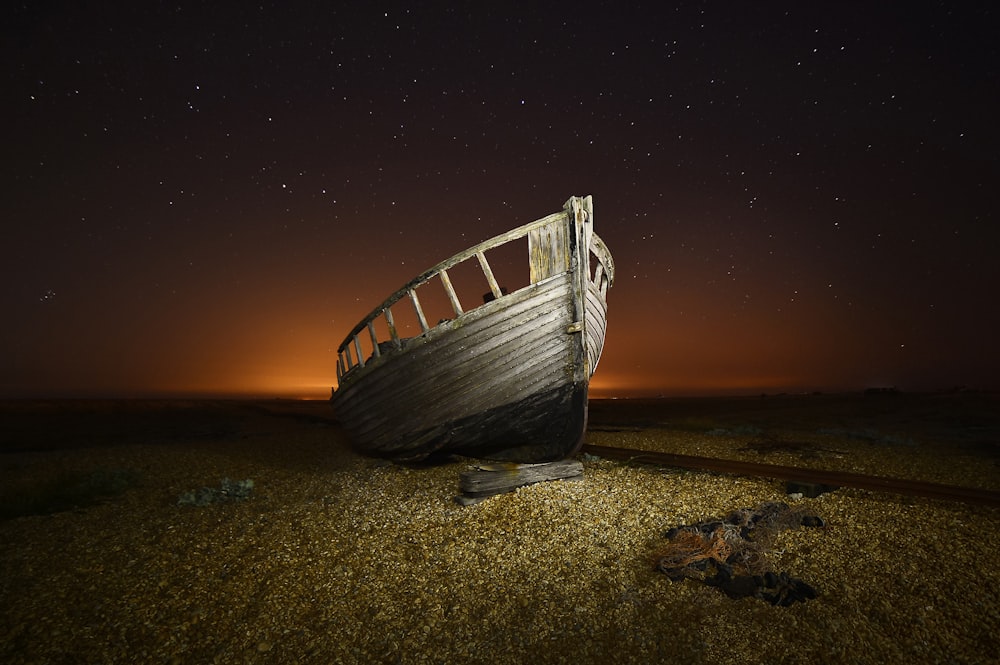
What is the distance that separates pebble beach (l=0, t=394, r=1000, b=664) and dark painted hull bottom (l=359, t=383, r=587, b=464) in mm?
753

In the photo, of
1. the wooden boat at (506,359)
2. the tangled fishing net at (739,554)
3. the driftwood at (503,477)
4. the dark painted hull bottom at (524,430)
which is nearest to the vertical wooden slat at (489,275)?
the wooden boat at (506,359)

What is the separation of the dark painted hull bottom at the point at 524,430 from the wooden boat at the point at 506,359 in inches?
0.7

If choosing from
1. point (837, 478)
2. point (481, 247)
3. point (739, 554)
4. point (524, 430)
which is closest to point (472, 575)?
point (739, 554)

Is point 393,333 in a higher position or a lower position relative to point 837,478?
higher

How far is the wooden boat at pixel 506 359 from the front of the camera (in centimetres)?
731

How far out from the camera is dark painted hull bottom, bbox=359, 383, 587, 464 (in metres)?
7.66

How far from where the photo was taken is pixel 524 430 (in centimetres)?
785

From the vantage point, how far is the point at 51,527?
606 centimetres

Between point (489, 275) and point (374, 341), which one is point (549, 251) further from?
point (374, 341)

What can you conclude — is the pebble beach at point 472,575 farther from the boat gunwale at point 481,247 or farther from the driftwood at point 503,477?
the boat gunwale at point 481,247

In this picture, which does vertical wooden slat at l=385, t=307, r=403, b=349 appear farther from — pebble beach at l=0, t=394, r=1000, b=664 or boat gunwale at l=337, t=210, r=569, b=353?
pebble beach at l=0, t=394, r=1000, b=664

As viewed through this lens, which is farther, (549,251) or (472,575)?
(549,251)

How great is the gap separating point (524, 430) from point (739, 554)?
3883 mm

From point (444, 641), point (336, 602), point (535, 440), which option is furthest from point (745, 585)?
point (535, 440)
